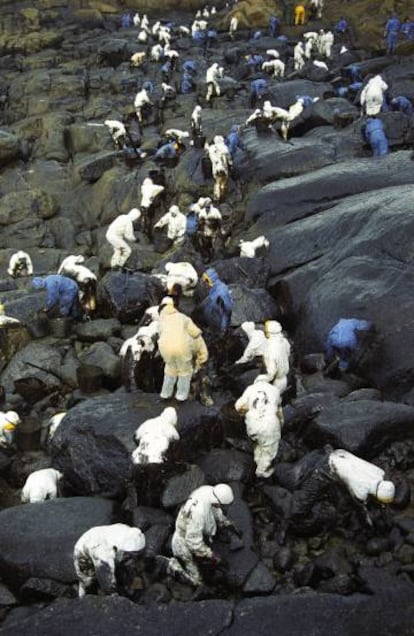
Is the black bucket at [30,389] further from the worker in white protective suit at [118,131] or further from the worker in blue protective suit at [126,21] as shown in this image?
the worker in blue protective suit at [126,21]

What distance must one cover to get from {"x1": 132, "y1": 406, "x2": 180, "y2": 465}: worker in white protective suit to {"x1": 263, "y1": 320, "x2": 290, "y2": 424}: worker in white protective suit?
1.93 meters

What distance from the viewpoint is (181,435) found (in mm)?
7234

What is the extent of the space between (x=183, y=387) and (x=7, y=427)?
2.79 m

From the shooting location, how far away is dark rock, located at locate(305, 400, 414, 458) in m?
7.05

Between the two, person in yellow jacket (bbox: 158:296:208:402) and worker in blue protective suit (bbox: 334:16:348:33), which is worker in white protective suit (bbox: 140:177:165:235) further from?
worker in blue protective suit (bbox: 334:16:348:33)

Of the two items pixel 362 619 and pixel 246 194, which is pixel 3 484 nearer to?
pixel 362 619

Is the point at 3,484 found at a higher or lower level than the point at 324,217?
lower

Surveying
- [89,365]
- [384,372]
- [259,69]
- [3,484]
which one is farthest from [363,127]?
[259,69]

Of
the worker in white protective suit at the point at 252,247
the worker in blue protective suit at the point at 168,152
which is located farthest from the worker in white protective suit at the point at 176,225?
the worker in blue protective suit at the point at 168,152

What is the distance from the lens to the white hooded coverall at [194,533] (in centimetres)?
558

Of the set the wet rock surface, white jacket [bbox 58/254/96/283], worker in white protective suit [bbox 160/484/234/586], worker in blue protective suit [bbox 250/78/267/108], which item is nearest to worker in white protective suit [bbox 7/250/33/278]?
the wet rock surface

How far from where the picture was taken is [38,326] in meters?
11.6

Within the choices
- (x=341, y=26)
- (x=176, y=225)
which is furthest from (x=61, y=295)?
(x=341, y=26)

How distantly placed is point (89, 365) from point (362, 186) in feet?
26.8
